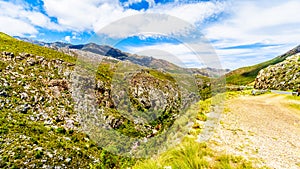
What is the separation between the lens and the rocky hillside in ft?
88.8

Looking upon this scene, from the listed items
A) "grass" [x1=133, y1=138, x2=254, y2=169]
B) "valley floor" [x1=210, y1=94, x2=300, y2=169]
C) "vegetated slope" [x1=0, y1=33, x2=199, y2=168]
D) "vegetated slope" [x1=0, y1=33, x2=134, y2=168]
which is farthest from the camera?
"vegetated slope" [x1=0, y1=33, x2=134, y2=168]

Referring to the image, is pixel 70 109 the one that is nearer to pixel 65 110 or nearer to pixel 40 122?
pixel 65 110

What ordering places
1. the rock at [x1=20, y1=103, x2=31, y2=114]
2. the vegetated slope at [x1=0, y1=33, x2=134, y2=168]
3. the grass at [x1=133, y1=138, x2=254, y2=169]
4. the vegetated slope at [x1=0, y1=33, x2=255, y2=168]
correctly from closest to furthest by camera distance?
the grass at [x1=133, y1=138, x2=254, y2=169] < the vegetated slope at [x1=0, y1=33, x2=255, y2=168] < the vegetated slope at [x1=0, y1=33, x2=134, y2=168] < the rock at [x1=20, y1=103, x2=31, y2=114]

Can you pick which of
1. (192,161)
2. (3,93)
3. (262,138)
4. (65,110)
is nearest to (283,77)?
(262,138)

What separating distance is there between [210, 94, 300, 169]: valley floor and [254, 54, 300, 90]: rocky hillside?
16988 millimetres

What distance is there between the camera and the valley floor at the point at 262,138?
21.4 ft

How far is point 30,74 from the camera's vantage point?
679 inches

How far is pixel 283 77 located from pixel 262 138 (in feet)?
91.7

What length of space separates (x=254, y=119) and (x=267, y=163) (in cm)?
712

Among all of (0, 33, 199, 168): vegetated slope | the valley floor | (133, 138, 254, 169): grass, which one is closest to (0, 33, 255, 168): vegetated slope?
(0, 33, 199, 168): vegetated slope

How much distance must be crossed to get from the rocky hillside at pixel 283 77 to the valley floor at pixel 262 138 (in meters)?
17.0

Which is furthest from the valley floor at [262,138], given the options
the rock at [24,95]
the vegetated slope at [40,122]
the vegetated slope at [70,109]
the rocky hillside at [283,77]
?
the rocky hillside at [283,77]

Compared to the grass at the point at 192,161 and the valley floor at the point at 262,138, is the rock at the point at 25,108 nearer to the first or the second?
the grass at the point at 192,161

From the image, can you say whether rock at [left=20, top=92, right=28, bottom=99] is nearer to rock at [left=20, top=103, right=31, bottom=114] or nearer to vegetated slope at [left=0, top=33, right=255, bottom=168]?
vegetated slope at [left=0, top=33, right=255, bottom=168]
